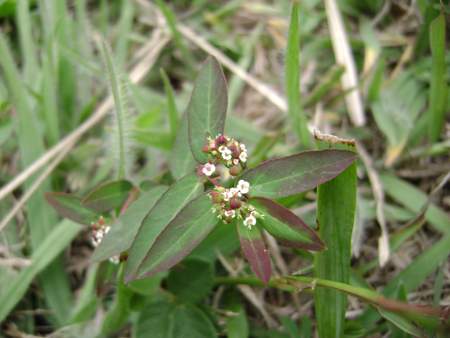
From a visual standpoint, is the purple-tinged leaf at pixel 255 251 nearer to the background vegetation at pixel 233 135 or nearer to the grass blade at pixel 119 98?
Answer: the background vegetation at pixel 233 135

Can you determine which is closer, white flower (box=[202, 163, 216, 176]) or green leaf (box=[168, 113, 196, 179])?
white flower (box=[202, 163, 216, 176])

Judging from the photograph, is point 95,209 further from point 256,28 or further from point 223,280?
point 256,28

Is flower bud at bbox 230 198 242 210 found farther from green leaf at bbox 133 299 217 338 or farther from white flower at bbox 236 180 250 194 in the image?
green leaf at bbox 133 299 217 338

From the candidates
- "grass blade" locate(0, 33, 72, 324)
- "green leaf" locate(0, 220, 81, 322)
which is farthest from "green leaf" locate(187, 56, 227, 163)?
"grass blade" locate(0, 33, 72, 324)

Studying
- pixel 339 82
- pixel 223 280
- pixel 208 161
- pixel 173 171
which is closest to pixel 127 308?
pixel 223 280

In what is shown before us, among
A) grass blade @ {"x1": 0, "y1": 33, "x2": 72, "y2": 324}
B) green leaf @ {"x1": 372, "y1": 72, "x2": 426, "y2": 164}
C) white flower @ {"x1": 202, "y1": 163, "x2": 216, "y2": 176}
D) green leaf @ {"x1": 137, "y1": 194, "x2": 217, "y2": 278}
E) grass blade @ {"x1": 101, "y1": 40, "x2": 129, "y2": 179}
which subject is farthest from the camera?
green leaf @ {"x1": 372, "y1": 72, "x2": 426, "y2": 164}

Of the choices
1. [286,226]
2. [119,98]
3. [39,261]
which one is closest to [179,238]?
[286,226]

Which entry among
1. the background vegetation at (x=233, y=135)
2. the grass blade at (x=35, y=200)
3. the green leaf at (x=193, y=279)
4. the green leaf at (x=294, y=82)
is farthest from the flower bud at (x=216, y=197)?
the grass blade at (x=35, y=200)
